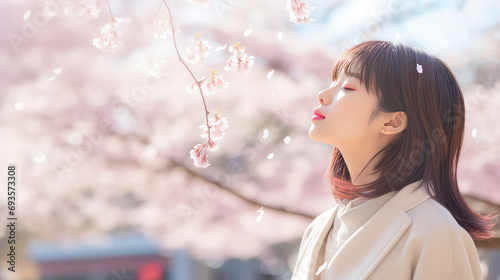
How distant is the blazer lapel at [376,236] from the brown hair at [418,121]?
0.16 feet

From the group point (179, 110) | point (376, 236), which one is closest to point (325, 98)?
point (376, 236)

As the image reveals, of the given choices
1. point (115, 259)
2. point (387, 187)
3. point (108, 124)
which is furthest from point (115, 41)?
point (115, 259)

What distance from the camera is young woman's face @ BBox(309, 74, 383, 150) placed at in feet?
4.23

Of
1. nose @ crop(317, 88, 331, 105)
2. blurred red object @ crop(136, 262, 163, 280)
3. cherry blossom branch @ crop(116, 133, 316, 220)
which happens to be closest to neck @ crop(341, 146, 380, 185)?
nose @ crop(317, 88, 331, 105)

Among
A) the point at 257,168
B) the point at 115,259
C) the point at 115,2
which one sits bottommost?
the point at 115,259

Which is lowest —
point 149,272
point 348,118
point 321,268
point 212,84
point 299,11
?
point 149,272

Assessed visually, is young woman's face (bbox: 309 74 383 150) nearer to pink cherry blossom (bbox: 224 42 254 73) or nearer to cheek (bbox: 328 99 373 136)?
cheek (bbox: 328 99 373 136)

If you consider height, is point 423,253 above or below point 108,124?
below

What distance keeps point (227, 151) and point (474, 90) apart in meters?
1.62

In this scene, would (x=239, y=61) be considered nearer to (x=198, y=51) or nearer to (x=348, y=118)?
(x=198, y=51)

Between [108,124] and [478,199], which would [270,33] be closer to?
[108,124]

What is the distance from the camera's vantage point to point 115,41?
1640 mm

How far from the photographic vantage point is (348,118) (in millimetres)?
1288

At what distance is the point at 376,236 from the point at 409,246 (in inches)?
3.6
